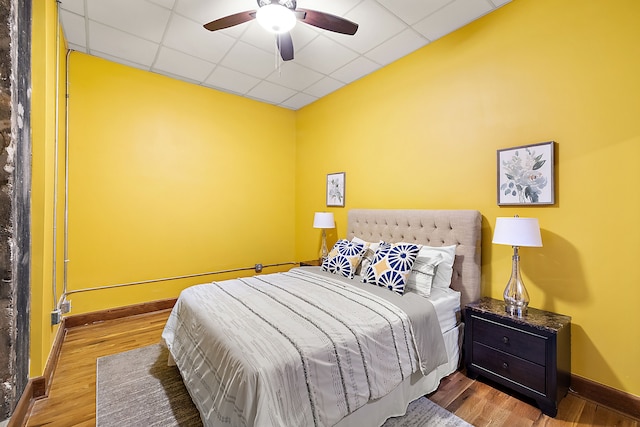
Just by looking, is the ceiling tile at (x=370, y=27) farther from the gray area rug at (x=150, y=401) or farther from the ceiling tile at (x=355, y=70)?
the gray area rug at (x=150, y=401)

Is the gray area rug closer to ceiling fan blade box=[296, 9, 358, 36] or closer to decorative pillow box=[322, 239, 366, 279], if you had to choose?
decorative pillow box=[322, 239, 366, 279]

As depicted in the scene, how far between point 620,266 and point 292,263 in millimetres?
3881

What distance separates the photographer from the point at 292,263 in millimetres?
4887

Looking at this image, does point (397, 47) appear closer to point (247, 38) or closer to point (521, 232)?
point (247, 38)

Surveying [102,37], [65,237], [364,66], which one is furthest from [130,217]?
[364,66]

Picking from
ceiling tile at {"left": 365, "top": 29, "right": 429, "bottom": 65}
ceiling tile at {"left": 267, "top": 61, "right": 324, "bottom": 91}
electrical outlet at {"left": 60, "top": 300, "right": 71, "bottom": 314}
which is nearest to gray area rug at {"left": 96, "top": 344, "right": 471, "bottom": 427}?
electrical outlet at {"left": 60, "top": 300, "right": 71, "bottom": 314}

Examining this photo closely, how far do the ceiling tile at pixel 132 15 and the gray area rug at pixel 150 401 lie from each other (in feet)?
9.88

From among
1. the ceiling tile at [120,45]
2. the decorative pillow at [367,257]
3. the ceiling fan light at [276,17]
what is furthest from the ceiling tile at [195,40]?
the decorative pillow at [367,257]

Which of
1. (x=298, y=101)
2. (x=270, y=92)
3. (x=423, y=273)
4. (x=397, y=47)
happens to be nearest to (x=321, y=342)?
(x=423, y=273)

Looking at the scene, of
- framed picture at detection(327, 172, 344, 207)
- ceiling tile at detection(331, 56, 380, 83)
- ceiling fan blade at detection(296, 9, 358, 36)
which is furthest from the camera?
framed picture at detection(327, 172, 344, 207)

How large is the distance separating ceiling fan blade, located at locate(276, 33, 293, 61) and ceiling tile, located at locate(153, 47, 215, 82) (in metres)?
1.37

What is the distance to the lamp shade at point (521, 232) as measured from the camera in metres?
2.00

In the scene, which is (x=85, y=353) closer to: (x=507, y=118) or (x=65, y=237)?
(x=65, y=237)

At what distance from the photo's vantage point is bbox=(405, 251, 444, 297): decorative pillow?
240 cm
